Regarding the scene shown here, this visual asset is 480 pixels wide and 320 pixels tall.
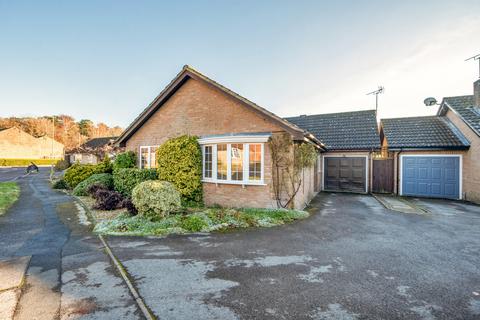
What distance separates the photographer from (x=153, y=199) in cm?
833

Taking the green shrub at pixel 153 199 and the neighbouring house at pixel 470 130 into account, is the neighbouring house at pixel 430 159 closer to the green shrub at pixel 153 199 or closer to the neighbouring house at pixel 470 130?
the neighbouring house at pixel 470 130

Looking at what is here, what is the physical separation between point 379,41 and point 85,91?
24143 mm

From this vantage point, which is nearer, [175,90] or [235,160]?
[235,160]

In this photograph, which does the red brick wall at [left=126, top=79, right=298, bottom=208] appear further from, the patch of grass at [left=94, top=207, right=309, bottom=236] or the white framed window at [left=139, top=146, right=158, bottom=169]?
the patch of grass at [left=94, top=207, right=309, bottom=236]

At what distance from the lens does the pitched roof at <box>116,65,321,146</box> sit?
9461 millimetres

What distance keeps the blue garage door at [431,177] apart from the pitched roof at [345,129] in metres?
2.46

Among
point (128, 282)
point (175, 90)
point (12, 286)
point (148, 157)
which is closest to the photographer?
point (12, 286)

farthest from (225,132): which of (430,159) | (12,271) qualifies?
(430,159)

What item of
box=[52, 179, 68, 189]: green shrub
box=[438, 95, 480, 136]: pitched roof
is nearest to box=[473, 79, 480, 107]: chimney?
box=[438, 95, 480, 136]: pitched roof

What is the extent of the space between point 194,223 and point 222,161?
363cm

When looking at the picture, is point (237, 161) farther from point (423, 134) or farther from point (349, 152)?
point (423, 134)

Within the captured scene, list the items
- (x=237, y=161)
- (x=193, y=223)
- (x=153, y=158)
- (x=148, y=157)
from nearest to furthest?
1. (x=193, y=223)
2. (x=237, y=161)
3. (x=153, y=158)
4. (x=148, y=157)

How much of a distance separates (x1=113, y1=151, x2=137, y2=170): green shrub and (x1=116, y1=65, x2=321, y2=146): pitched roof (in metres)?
1.16

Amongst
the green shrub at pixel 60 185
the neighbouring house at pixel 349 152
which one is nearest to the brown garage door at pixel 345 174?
the neighbouring house at pixel 349 152
